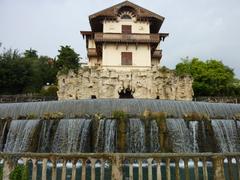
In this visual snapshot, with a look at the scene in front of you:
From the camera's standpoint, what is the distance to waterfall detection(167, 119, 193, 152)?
58.2ft

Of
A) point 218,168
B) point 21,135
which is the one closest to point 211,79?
point 21,135

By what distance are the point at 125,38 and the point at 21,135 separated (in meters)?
21.2

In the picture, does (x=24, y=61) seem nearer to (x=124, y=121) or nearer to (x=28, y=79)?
(x=28, y=79)

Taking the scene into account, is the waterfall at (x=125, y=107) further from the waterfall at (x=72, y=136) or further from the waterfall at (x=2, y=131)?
the waterfall at (x=2, y=131)

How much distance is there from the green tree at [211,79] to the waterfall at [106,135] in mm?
28987

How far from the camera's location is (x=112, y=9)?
121ft

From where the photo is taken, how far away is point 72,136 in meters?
17.6

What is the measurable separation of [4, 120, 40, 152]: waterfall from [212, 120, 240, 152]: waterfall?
11.6 meters

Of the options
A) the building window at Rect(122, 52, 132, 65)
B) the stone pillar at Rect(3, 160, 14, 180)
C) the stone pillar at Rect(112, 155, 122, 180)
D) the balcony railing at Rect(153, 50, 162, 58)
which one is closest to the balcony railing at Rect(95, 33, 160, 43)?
the building window at Rect(122, 52, 132, 65)

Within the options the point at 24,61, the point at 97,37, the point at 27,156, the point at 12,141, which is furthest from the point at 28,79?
the point at 27,156

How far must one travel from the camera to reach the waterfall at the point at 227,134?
18141 millimetres

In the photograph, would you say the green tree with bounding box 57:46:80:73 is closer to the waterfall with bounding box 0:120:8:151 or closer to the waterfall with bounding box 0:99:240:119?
the waterfall with bounding box 0:99:240:119

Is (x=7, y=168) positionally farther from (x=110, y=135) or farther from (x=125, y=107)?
(x=125, y=107)

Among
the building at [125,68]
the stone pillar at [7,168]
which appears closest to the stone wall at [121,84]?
the building at [125,68]
